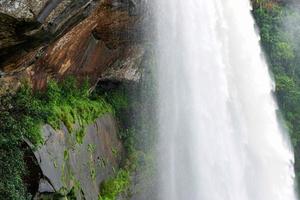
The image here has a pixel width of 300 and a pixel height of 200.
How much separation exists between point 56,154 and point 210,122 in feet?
20.5

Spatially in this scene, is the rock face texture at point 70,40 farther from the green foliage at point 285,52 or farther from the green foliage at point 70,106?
the green foliage at point 285,52

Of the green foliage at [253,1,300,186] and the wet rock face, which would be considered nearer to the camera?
the wet rock face

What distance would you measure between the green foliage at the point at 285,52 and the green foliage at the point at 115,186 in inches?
476

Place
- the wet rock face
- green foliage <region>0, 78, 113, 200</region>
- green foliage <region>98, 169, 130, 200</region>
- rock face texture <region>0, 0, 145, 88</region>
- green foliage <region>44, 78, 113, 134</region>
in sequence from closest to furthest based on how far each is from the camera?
rock face texture <region>0, 0, 145, 88</region>, green foliage <region>0, 78, 113, 200</region>, the wet rock face, green foliage <region>44, 78, 113, 134</region>, green foliage <region>98, 169, 130, 200</region>

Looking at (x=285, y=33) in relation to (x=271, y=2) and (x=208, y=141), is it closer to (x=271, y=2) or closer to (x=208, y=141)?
(x=271, y=2)

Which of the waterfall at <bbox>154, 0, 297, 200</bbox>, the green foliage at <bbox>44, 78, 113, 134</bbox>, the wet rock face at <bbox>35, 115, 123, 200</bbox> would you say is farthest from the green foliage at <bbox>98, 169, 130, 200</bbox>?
the green foliage at <bbox>44, 78, 113, 134</bbox>

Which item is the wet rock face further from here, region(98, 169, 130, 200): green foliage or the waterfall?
the waterfall

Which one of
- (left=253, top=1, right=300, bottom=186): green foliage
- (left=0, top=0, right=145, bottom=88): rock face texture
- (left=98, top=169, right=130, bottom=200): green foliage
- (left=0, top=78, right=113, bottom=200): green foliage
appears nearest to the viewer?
(left=0, top=0, right=145, bottom=88): rock face texture

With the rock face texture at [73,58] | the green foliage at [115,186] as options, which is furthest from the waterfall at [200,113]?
the rock face texture at [73,58]

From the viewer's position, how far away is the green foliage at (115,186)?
42.2 feet

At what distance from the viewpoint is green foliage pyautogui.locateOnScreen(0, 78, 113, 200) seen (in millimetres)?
8758

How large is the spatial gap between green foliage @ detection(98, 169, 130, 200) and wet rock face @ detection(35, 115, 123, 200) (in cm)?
18

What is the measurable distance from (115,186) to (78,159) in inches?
83.3

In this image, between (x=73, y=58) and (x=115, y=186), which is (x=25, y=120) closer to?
(x=73, y=58)
